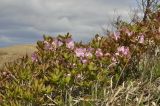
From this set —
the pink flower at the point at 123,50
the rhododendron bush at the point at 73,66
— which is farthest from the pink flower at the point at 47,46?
the pink flower at the point at 123,50

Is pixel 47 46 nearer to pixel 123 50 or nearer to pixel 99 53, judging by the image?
pixel 99 53

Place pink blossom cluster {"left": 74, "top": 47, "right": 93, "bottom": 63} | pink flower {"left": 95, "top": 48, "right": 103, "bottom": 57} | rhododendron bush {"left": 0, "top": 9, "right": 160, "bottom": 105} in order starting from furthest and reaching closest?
pink flower {"left": 95, "top": 48, "right": 103, "bottom": 57}, pink blossom cluster {"left": 74, "top": 47, "right": 93, "bottom": 63}, rhododendron bush {"left": 0, "top": 9, "right": 160, "bottom": 105}

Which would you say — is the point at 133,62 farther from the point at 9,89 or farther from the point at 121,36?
the point at 9,89

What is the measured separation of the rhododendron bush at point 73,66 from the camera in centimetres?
525

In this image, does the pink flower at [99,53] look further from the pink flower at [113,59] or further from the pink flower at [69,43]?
the pink flower at [69,43]

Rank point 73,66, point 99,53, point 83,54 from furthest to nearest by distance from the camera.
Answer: point 99,53 → point 83,54 → point 73,66

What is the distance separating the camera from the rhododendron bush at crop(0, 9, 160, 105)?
5.25m

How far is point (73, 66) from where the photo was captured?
5750 millimetres

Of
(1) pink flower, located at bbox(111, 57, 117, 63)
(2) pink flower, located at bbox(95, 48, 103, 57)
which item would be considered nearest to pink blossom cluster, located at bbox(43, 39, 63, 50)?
(2) pink flower, located at bbox(95, 48, 103, 57)

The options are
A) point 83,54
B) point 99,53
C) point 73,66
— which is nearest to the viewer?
point 73,66

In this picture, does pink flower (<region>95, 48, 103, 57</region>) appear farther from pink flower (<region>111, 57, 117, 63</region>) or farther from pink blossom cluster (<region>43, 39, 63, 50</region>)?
pink blossom cluster (<region>43, 39, 63, 50</region>)

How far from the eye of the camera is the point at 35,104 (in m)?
5.30

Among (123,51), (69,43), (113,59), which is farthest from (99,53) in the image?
(69,43)

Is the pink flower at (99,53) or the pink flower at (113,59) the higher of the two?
the pink flower at (99,53)
